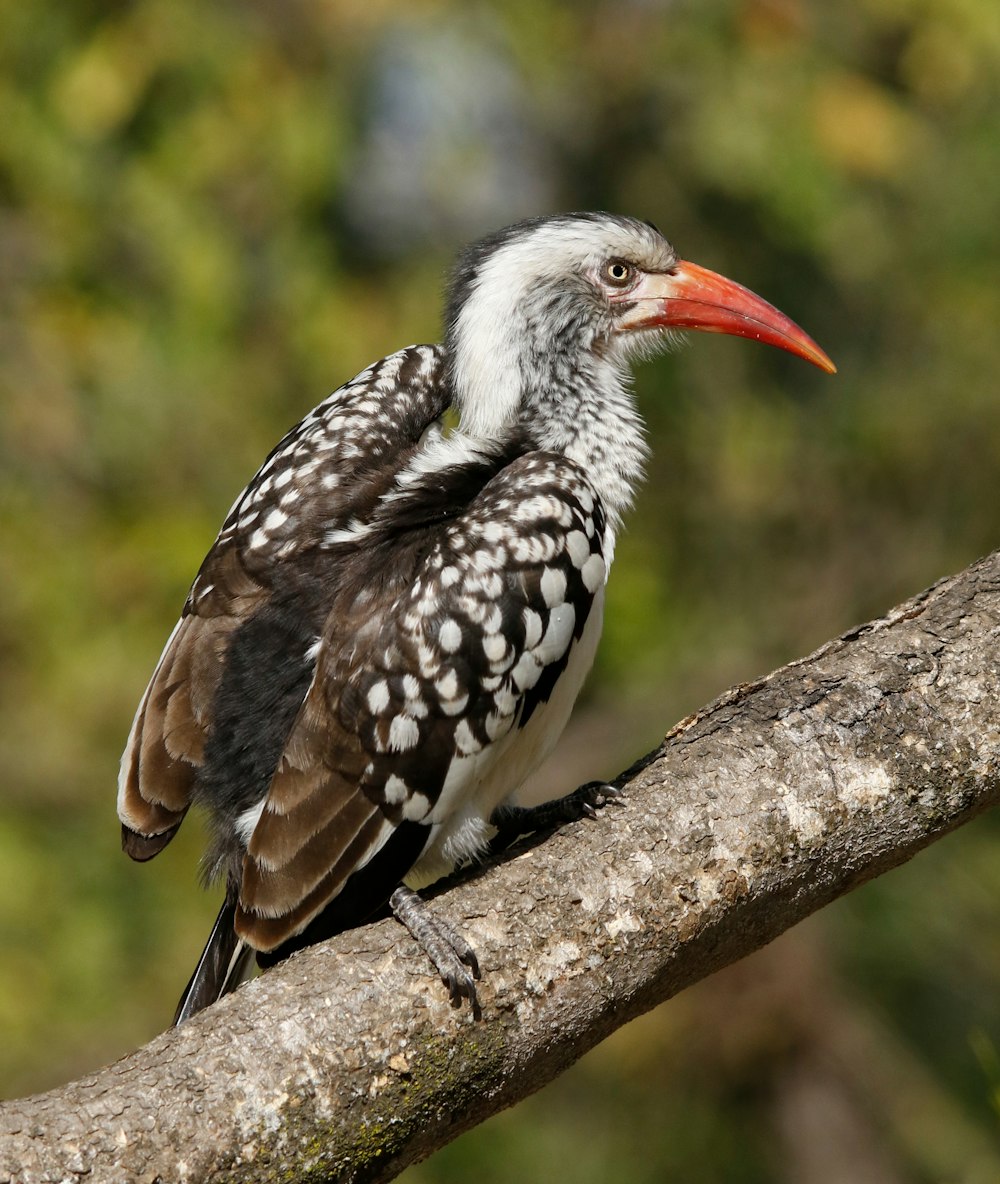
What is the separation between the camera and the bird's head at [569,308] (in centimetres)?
331

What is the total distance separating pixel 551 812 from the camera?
2.87m

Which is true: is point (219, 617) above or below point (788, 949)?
above

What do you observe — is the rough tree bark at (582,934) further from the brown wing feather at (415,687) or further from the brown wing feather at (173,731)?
the brown wing feather at (173,731)

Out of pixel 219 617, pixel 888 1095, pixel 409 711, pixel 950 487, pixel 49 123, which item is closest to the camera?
pixel 409 711

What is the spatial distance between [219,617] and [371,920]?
2.41 ft

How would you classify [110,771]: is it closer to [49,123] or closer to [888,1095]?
[49,123]

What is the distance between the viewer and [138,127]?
18.3 ft

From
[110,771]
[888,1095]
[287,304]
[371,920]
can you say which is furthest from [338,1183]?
[888,1095]

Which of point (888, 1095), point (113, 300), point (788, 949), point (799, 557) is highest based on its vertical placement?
point (113, 300)

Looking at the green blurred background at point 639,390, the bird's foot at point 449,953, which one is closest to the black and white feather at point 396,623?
the bird's foot at point 449,953

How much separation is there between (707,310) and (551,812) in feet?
4.69

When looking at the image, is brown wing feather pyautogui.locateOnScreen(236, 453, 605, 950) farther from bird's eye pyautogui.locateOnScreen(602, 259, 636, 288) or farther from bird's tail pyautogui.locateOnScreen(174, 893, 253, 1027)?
bird's eye pyautogui.locateOnScreen(602, 259, 636, 288)

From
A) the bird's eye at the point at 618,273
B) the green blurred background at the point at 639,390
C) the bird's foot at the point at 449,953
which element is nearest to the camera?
the bird's foot at the point at 449,953

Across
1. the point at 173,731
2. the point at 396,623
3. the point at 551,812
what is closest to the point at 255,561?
the point at 173,731
